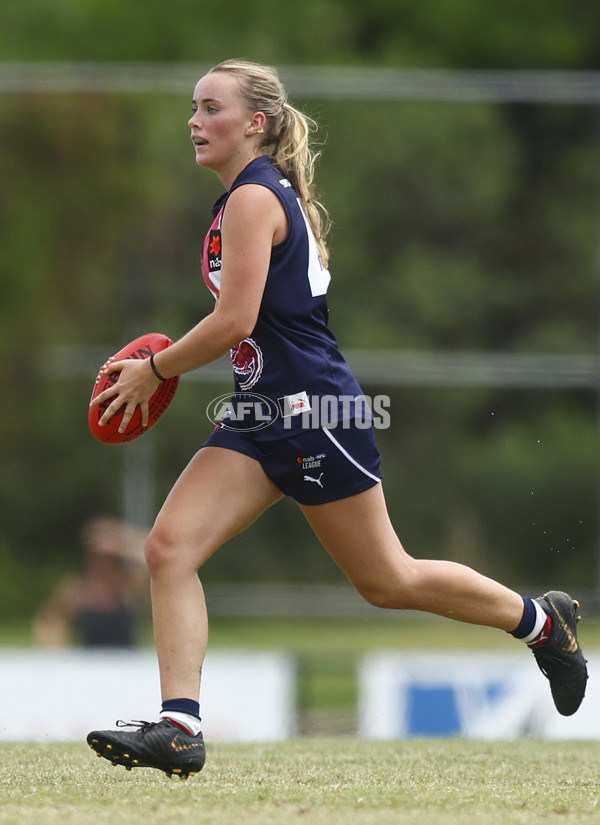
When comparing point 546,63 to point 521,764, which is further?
point 546,63

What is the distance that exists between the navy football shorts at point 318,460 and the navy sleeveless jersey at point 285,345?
4 centimetres

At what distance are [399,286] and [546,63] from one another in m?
8.74

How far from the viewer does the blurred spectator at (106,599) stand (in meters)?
10.5

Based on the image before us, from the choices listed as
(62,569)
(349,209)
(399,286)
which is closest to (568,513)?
(399,286)

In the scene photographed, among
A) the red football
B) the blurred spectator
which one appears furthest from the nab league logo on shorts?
the blurred spectator

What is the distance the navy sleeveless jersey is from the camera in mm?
4020

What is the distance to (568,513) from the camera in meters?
14.3

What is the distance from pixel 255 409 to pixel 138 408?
365 millimetres

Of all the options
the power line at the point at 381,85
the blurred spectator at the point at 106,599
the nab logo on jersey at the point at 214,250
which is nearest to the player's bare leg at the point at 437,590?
the nab logo on jersey at the point at 214,250

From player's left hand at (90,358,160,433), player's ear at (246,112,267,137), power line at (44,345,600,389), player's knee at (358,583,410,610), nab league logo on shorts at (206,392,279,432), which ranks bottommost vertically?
player's knee at (358,583,410,610)

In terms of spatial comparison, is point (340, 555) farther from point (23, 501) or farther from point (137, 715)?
point (23, 501)

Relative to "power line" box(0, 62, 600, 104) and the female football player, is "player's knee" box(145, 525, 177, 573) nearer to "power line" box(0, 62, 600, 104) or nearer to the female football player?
the female football player

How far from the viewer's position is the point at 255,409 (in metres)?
4.05

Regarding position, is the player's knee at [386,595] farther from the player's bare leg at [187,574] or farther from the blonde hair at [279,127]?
the blonde hair at [279,127]
